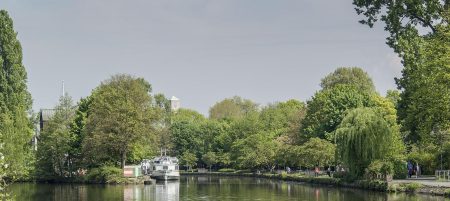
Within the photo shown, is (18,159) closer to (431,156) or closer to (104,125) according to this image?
(104,125)

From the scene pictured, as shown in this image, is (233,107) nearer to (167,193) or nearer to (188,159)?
(188,159)

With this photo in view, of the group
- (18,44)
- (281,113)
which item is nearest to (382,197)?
(18,44)

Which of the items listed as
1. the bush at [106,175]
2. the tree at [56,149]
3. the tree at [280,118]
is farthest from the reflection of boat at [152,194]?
the tree at [280,118]

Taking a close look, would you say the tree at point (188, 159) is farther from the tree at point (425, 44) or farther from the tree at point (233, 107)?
the tree at point (425, 44)

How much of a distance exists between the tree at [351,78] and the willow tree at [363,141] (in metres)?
43.5

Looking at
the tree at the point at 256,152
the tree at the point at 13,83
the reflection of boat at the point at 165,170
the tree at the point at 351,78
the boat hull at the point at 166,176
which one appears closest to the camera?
the tree at the point at 13,83

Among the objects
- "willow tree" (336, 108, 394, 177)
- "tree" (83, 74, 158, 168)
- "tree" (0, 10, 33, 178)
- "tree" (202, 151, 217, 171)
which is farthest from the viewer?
"tree" (202, 151, 217, 171)

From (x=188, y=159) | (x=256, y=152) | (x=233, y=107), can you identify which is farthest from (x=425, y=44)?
(x=233, y=107)

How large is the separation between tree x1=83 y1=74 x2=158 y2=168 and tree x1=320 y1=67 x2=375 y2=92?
3481cm

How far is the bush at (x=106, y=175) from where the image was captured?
65625mm

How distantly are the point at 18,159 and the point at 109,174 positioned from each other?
16.0 m

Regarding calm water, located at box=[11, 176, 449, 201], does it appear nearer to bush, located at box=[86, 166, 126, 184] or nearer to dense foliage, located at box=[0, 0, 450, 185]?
dense foliage, located at box=[0, 0, 450, 185]

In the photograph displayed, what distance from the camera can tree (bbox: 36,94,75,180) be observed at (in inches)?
Result: 2867

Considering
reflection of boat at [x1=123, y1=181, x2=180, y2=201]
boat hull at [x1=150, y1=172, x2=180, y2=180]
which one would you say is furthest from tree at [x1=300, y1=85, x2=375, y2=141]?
reflection of boat at [x1=123, y1=181, x2=180, y2=201]
